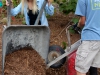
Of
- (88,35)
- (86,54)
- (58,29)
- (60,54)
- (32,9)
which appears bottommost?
(58,29)

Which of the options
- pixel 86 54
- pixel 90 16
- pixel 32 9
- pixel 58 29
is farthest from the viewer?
pixel 58 29

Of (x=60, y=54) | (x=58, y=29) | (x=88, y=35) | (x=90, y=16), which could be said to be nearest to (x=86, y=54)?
(x=88, y=35)

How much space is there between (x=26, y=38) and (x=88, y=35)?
3.20 feet

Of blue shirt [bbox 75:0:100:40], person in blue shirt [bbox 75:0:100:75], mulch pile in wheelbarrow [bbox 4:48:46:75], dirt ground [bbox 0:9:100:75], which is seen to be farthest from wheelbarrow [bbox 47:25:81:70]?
dirt ground [bbox 0:9:100:75]

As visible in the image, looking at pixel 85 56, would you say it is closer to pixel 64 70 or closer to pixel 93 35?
pixel 93 35

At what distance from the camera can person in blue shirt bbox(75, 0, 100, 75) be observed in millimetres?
3496

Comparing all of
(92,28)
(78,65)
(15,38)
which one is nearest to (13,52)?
(15,38)

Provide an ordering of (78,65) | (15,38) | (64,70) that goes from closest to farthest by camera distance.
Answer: (78,65) < (15,38) < (64,70)

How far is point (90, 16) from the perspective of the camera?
11.6 feet

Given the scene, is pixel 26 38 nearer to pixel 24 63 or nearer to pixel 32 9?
pixel 24 63

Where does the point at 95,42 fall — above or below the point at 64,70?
above

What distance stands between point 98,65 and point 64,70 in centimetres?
113

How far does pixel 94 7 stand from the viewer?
11.4ft

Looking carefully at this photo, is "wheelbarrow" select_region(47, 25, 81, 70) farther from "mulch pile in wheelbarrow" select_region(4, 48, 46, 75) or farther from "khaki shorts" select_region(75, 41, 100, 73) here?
"khaki shorts" select_region(75, 41, 100, 73)
